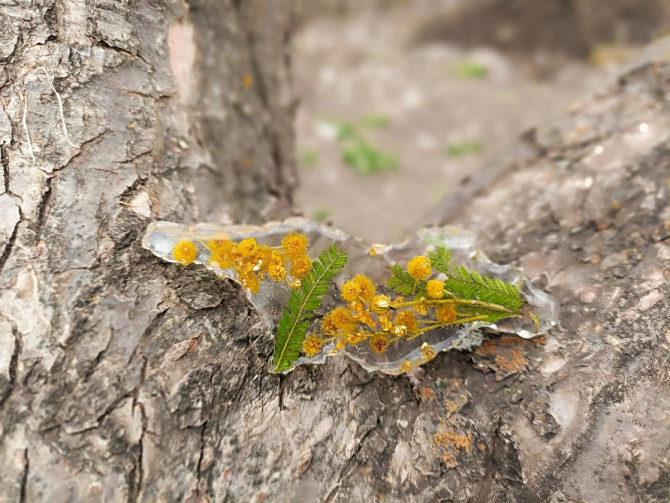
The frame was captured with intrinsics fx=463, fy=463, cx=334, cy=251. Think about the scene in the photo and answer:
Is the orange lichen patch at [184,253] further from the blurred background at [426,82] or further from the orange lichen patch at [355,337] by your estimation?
the blurred background at [426,82]

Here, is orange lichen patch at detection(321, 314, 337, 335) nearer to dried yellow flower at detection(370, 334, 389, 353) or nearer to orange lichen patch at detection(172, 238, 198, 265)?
dried yellow flower at detection(370, 334, 389, 353)

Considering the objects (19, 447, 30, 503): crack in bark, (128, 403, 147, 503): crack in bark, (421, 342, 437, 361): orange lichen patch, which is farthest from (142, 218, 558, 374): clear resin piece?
(19, 447, 30, 503): crack in bark

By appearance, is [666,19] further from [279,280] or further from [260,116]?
[279,280]

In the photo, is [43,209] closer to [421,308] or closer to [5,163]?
[5,163]

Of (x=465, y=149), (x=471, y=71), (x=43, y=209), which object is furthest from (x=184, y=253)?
(x=471, y=71)

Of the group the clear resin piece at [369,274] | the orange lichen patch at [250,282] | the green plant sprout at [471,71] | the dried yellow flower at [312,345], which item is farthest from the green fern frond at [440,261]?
the green plant sprout at [471,71]

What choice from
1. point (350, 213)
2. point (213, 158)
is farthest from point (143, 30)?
point (350, 213)

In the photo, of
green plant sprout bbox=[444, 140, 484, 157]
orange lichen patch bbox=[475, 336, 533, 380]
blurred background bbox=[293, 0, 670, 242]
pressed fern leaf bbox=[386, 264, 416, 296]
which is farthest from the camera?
green plant sprout bbox=[444, 140, 484, 157]
